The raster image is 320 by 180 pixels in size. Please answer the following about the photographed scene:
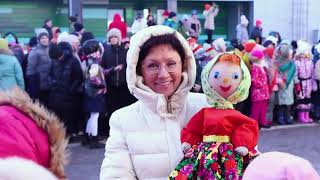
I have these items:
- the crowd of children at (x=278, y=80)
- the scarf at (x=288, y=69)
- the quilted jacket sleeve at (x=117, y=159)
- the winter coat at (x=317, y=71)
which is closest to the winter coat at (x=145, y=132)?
the quilted jacket sleeve at (x=117, y=159)

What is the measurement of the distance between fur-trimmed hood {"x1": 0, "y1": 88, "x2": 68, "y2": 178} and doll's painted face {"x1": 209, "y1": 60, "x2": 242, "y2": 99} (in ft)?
3.55

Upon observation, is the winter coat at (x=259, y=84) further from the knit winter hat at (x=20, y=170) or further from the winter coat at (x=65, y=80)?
the knit winter hat at (x=20, y=170)

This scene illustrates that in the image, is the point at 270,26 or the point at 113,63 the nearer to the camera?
the point at 113,63

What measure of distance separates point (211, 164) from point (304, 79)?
8.36m

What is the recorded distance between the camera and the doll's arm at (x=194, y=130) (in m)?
2.31

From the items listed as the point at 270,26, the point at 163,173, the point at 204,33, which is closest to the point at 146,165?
the point at 163,173

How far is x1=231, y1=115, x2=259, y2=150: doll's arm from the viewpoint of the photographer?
2.37 metres

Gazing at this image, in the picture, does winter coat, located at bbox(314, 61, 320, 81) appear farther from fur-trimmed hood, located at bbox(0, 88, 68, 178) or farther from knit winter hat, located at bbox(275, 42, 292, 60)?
fur-trimmed hood, located at bbox(0, 88, 68, 178)

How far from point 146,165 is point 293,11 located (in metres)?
20.3

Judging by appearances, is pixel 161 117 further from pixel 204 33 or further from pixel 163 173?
pixel 204 33

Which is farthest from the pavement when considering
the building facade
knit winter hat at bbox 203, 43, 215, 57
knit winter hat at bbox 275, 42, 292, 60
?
the building facade

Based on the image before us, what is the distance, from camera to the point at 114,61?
8.37 metres

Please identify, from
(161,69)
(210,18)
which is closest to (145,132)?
(161,69)

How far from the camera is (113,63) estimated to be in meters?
8.36
